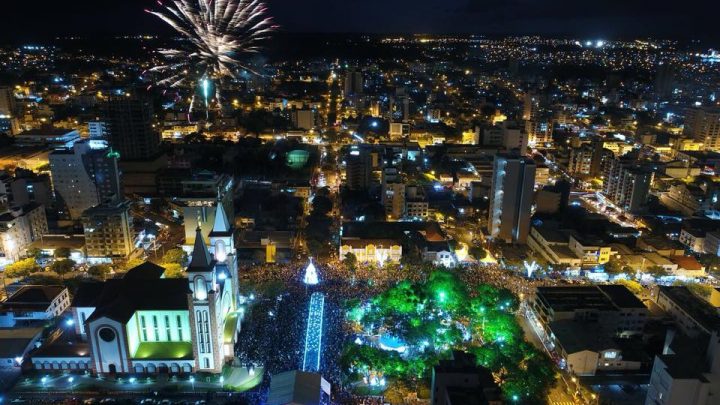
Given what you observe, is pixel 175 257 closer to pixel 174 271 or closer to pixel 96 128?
pixel 174 271

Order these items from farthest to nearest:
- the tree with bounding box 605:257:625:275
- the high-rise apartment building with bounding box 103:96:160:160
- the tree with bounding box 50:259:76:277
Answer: the high-rise apartment building with bounding box 103:96:160:160, the tree with bounding box 605:257:625:275, the tree with bounding box 50:259:76:277

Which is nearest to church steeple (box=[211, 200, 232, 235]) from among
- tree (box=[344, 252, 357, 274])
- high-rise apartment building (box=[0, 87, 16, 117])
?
tree (box=[344, 252, 357, 274])

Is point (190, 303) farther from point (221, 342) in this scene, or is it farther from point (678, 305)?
point (678, 305)

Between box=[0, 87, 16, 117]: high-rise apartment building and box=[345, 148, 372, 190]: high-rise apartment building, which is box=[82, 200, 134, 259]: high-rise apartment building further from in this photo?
box=[0, 87, 16, 117]: high-rise apartment building

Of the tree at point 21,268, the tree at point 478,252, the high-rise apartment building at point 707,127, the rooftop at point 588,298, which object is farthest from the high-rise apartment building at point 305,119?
the rooftop at point 588,298

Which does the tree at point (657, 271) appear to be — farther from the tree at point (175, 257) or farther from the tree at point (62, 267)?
the tree at point (62, 267)

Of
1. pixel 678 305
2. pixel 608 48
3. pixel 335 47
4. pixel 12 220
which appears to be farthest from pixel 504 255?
pixel 608 48

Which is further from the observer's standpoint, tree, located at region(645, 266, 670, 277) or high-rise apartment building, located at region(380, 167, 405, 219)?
high-rise apartment building, located at region(380, 167, 405, 219)
